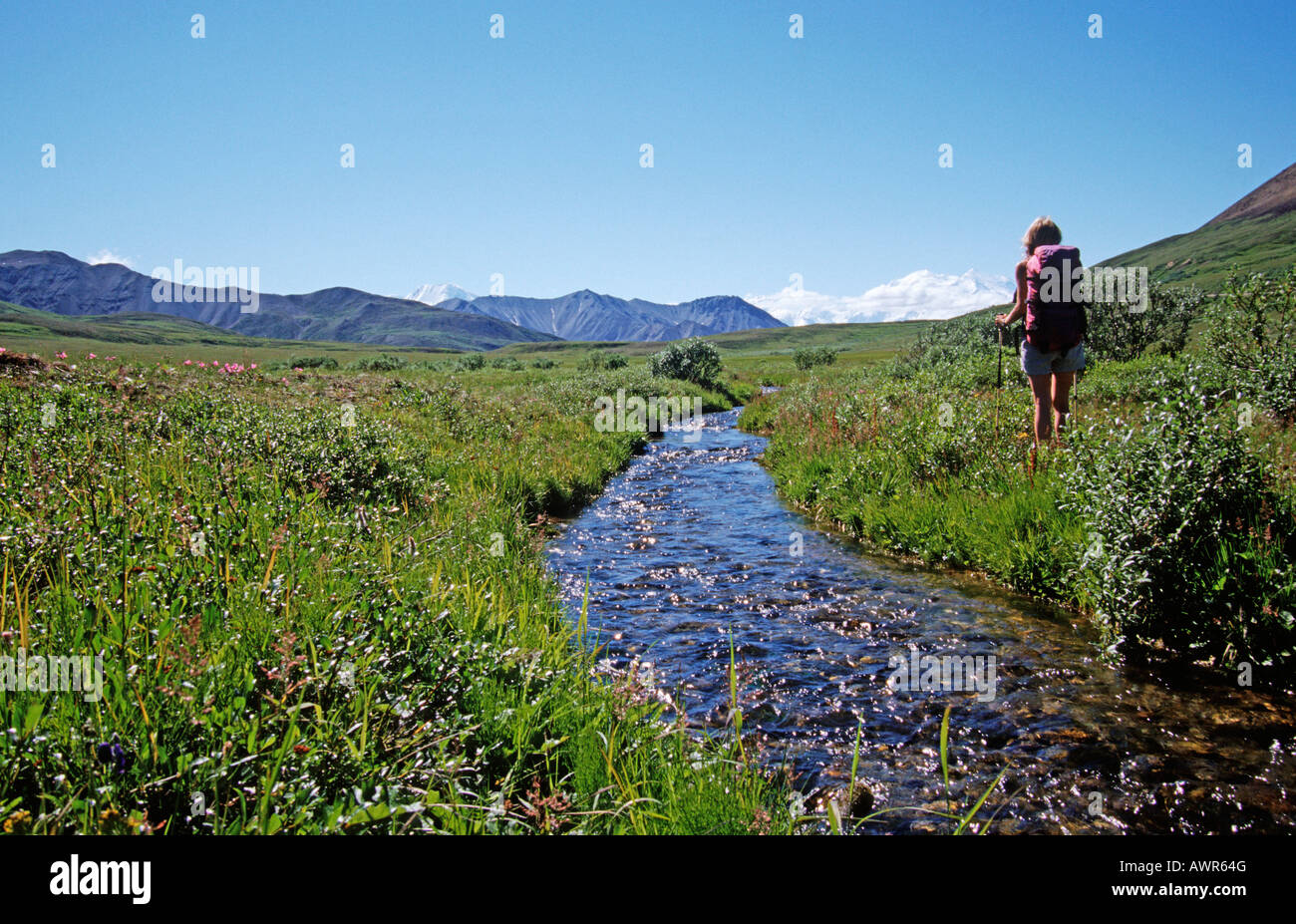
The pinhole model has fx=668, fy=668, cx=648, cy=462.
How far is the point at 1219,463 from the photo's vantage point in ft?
19.6

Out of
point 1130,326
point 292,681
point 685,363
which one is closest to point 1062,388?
point 292,681

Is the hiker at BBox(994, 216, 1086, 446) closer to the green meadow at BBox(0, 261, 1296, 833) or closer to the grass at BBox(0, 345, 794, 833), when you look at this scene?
the green meadow at BBox(0, 261, 1296, 833)

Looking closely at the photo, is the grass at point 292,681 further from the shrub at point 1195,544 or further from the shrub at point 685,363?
the shrub at point 685,363

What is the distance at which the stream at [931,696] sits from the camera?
4.46m

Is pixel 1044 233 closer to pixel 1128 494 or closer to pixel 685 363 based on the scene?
pixel 1128 494

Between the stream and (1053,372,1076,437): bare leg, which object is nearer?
the stream

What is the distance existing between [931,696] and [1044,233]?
26.0 ft

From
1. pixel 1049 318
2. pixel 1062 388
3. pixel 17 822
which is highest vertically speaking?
pixel 1049 318

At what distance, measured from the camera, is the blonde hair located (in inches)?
403

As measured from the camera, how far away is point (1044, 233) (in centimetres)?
1026

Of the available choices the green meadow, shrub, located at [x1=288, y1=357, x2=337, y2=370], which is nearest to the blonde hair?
the green meadow

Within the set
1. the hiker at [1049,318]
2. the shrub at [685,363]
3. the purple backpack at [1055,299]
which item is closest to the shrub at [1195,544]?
the hiker at [1049,318]
